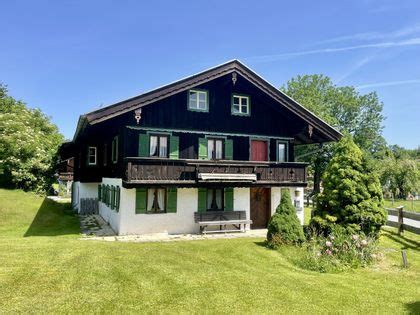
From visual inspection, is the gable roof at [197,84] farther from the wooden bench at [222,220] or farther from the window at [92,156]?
the wooden bench at [222,220]

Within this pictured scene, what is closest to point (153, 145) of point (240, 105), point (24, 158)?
point (240, 105)

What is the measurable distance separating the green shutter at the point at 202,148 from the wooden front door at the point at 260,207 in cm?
395

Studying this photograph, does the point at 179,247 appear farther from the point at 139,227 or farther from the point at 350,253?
the point at 350,253

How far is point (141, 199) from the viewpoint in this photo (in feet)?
55.1

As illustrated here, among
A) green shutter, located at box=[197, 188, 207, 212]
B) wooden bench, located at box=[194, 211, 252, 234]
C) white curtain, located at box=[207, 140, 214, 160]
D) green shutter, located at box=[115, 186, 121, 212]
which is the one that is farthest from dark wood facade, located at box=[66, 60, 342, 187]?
wooden bench, located at box=[194, 211, 252, 234]

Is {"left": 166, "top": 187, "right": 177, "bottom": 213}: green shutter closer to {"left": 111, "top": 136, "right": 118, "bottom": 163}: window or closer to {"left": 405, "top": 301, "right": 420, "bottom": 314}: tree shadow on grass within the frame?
{"left": 111, "top": 136, "right": 118, "bottom": 163}: window

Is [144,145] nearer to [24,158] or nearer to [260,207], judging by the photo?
[260,207]

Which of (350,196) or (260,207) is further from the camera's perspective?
(260,207)

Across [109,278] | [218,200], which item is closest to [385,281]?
[109,278]

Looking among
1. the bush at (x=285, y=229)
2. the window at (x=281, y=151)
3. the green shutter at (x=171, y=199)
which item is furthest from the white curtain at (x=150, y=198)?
the window at (x=281, y=151)

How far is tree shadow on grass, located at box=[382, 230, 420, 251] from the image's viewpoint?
15.4 m

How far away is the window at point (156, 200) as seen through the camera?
17.2 meters

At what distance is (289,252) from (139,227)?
791 centimetres

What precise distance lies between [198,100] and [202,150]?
297 centimetres
